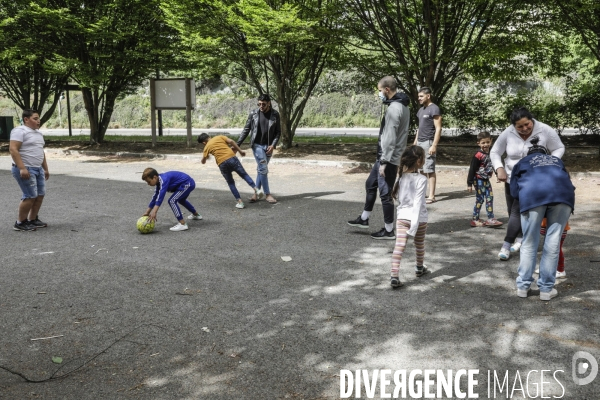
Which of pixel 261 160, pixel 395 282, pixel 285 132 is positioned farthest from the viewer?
pixel 285 132

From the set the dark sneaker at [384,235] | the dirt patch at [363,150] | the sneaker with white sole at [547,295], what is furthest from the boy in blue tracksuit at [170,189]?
the dirt patch at [363,150]

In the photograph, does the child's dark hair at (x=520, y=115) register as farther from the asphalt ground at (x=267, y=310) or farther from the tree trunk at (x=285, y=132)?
the tree trunk at (x=285, y=132)

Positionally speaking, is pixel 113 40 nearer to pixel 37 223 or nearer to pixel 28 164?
pixel 28 164

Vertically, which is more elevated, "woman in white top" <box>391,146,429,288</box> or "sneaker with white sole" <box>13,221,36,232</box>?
"woman in white top" <box>391,146,429,288</box>

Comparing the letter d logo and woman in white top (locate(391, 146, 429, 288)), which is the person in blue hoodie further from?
the letter d logo

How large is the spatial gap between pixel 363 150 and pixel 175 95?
721cm

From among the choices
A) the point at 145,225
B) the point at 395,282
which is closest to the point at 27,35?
the point at 145,225

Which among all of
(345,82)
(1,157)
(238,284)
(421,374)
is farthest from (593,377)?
(345,82)

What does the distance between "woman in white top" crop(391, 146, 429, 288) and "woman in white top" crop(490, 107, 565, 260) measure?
0.88 metres

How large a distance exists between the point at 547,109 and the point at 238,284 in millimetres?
17659

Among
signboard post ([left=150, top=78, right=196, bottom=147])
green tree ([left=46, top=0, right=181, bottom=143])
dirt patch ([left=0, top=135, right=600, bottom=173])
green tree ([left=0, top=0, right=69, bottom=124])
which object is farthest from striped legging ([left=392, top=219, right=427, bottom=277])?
green tree ([left=0, top=0, right=69, bottom=124])

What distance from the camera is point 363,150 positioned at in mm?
17031

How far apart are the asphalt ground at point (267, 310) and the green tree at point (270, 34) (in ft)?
21.8

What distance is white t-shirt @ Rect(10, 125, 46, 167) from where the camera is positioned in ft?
26.0
